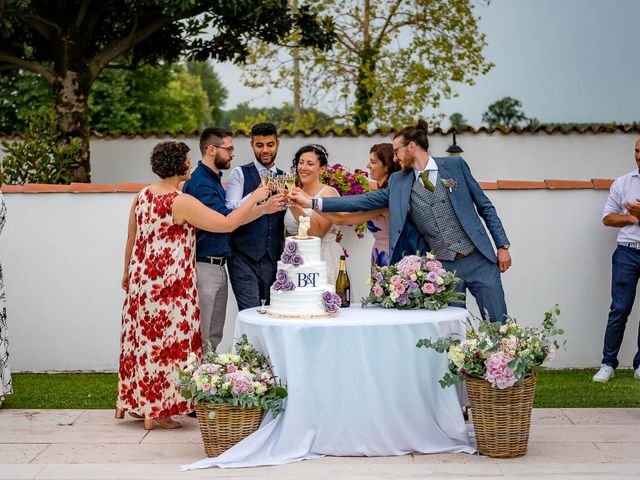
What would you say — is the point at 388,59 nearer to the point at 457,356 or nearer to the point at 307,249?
the point at 307,249

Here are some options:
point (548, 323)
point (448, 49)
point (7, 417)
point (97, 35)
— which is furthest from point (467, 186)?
point (448, 49)

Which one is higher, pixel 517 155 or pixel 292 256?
pixel 517 155

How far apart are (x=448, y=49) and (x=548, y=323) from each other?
13.5 metres

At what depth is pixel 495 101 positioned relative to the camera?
64.6 ft

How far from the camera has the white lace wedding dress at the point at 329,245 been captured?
21.7 feet

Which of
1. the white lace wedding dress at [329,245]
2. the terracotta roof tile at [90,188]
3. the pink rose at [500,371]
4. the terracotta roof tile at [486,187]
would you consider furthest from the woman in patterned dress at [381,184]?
the terracotta roof tile at [90,188]

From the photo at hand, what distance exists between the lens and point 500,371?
5320 mm

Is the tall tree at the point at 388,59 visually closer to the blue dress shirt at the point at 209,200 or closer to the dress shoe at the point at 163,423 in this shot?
the blue dress shirt at the point at 209,200

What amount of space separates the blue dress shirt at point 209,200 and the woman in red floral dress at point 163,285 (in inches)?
7.9

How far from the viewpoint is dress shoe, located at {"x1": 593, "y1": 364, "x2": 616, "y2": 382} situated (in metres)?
7.98

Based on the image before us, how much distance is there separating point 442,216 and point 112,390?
126 inches

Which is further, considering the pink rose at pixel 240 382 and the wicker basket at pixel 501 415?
the wicker basket at pixel 501 415

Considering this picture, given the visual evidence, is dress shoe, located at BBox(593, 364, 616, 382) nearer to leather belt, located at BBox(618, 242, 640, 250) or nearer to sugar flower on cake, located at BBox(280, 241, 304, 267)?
leather belt, located at BBox(618, 242, 640, 250)

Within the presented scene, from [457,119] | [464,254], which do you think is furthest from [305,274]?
[457,119]
